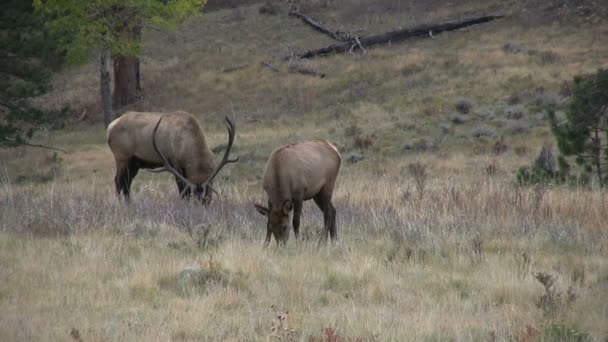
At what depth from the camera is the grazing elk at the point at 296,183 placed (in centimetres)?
816

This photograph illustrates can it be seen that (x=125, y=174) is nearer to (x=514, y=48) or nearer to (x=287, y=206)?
(x=287, y=206)

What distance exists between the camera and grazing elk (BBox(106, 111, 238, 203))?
11711 millimetres

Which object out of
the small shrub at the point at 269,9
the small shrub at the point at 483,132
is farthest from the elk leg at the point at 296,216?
the small shrub at the point at 269,9

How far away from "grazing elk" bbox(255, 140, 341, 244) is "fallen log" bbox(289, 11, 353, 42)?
27532 mm

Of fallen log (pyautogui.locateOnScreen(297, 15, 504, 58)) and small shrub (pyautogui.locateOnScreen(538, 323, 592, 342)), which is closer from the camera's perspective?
small shrub (pyautogui.locateOnScreen(538, 323, 592, 342))

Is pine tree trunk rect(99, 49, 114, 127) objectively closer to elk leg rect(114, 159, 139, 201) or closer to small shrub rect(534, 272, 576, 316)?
elk leg rect(114, 159, 139, 201)

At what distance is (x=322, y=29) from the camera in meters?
38.7

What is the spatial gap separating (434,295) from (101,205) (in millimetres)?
5438

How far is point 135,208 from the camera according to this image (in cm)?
993

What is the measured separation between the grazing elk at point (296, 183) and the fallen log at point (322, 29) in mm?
27532

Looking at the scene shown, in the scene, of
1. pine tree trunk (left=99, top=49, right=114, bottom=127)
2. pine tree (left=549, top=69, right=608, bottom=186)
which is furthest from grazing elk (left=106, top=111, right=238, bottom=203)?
pine tree trunk (left=99, top=49, right=114, bottom=127)

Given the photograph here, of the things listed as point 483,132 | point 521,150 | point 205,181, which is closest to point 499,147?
point 521,150

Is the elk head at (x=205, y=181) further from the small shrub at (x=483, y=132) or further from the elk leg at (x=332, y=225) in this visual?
the small shrub at (x=483, y=132)

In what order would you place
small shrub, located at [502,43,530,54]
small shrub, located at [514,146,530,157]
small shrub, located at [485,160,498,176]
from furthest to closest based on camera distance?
small shrub, located at [502,43,530,54] < small shrub, located at [514,146,530,157] < small shrub, located at [485,160,498,176]
